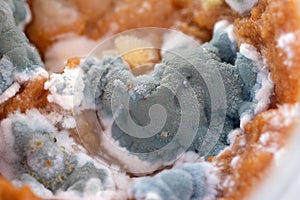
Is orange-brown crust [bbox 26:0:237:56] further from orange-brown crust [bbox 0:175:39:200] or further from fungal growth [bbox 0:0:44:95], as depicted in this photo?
orange-brown crust [bbox 0:175:39:200]

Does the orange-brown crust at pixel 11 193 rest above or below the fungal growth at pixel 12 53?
below

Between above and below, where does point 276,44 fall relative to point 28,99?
above

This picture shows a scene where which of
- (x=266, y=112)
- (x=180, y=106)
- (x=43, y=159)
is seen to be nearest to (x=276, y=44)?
(x=266, y=112)

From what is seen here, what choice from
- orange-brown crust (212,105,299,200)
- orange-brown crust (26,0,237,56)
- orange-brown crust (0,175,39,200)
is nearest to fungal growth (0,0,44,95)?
orange-brown crust (26,0,237,56)

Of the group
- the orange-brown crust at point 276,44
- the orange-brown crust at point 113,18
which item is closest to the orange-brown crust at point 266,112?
the orange-brown crust at point 276,44

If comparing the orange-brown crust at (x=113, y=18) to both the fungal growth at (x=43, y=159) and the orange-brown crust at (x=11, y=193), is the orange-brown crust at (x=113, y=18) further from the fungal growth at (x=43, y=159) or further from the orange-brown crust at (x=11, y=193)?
the orange-brown crust at (x=11, y=193)

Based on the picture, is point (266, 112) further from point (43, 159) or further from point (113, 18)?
point (113, 18)

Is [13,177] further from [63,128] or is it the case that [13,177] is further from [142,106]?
[142,106]

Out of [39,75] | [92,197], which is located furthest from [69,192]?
[39,75]
